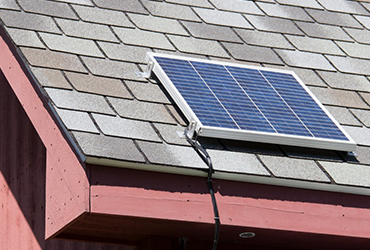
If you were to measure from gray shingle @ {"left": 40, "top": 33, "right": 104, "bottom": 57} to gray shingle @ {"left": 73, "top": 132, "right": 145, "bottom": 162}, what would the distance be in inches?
47.1

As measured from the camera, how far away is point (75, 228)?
5375mm

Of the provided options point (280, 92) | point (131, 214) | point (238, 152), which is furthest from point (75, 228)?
point (280, 92)

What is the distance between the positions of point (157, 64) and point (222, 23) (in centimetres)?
129

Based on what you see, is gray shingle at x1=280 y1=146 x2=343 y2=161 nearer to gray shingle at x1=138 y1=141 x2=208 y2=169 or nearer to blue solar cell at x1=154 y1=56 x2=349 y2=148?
blue solar cell at x1=154 y1=56 x2=349 y2=148

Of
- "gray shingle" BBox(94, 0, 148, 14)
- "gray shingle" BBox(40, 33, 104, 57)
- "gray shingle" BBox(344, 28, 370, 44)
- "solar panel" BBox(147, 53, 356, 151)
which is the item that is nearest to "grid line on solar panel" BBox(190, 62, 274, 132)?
"solar panel" BBox(147, 53, 356, 151)

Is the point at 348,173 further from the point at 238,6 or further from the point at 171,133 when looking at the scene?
the point at 238,6

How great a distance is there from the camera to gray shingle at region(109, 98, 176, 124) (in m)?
5.52

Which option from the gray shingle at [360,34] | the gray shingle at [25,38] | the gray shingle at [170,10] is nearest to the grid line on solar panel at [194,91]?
the gray shingle at [25,38]

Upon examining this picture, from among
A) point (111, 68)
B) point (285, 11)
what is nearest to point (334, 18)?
point (285, 11)

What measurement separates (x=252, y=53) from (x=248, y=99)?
927 mm

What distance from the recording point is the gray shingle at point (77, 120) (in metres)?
5.11

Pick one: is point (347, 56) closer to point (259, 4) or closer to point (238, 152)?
point (259, 4)

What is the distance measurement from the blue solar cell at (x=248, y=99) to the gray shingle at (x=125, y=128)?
0.35m

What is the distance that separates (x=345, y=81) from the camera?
22.2 feet
